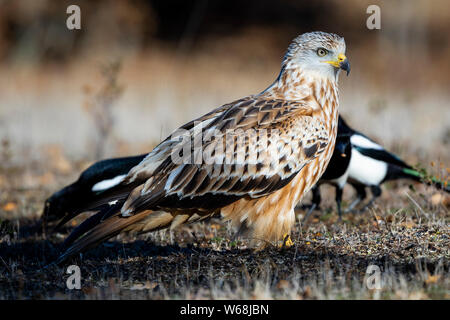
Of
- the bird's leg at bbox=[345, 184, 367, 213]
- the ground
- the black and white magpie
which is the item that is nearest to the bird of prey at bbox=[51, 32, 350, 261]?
the ground

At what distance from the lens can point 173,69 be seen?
21.5 meters

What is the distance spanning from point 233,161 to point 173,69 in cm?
1629

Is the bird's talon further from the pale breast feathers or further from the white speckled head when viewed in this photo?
the white speckled head

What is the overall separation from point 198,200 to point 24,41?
18743 millimetres

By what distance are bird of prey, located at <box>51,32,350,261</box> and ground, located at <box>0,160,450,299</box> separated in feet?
1.14

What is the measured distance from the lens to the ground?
469 cm

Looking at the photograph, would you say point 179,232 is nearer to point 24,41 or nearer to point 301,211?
point 301,211

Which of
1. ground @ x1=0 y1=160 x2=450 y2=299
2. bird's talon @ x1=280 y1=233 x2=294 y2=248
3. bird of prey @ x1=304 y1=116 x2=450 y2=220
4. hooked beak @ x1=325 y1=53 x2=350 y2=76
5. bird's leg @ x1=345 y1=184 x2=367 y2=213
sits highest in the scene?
hooked beak @ x1=325 y1=53 x2=350 y2=76

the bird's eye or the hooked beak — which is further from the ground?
the bird's eye

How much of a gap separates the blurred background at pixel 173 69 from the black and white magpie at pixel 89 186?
2.90 meters

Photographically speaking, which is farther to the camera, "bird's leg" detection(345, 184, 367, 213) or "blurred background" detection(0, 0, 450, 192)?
"blurred background" detection(0, 0, 450, 192)

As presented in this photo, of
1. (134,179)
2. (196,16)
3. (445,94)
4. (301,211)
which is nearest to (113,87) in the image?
(301,211)

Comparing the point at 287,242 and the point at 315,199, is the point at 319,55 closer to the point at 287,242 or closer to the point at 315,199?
the point at 287,242

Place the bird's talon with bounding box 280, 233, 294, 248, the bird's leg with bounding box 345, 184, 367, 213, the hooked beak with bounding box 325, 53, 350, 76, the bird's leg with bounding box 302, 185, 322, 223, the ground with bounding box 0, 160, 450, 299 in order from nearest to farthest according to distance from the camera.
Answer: the ground with bounding box 0, 160, 450, 299, the bird's talon with bounding box 280, 233, 294, 248, the hooked beak with bounding box 325, 53, 350, 76, the bird's leg with bounding box 302, 185, 322, 223, the bird's leg with bounding box 345, 184, 367, 213
